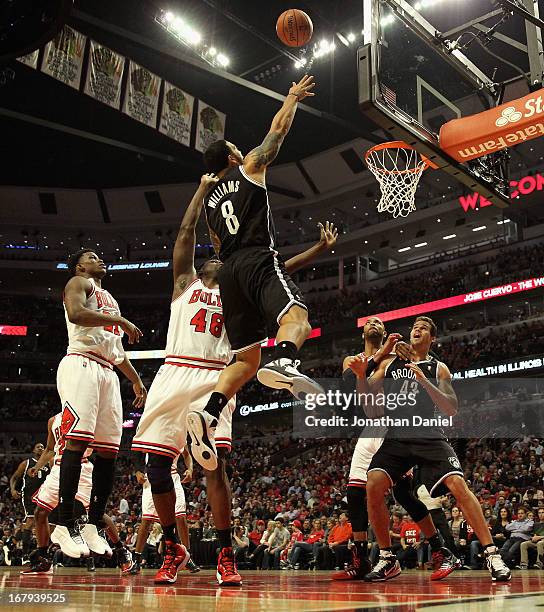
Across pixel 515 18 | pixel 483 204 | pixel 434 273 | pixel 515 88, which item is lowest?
pixel 515 88

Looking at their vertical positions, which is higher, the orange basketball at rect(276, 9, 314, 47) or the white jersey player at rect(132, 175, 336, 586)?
the orange basketball at rect(276, 9, 314, 47)

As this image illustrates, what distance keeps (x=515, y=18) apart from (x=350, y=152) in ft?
80.3

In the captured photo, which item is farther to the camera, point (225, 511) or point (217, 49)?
point (217, 49)

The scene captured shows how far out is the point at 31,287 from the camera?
129 feet

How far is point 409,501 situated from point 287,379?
2.74 metres

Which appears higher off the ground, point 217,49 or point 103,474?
point 217,49

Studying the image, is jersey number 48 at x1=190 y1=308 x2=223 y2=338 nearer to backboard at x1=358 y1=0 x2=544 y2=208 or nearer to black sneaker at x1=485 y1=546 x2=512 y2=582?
black sneaker at x1=485 y1=546 x2=512 y2=582

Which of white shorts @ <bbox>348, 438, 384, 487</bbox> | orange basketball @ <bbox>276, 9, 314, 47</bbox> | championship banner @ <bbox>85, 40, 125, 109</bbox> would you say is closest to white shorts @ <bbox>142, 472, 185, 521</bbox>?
white shorts @ <bbox>348, 438, 384, 487</bbox>

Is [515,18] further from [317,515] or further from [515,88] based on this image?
[317,515]

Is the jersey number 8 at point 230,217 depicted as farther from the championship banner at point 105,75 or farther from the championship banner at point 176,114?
the championship banner at point 176,114

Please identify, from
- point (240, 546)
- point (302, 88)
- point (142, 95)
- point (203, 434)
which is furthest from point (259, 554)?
point (142, 95)

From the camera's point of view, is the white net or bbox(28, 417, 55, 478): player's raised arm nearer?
bbox(28, 417, 55, 478): player's raised arm

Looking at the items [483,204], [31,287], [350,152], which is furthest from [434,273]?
[31,287]

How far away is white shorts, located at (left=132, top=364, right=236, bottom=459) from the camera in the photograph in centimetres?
470
